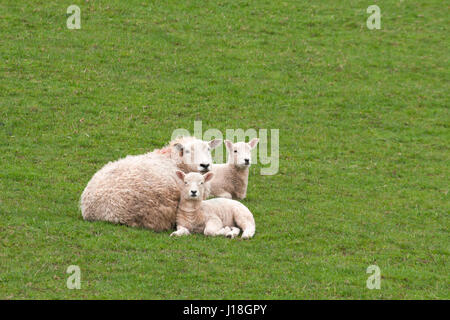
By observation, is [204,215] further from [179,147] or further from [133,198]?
[179,147]

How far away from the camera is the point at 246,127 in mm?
20656

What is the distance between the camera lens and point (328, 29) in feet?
92.6

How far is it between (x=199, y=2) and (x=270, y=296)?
20.9 metres

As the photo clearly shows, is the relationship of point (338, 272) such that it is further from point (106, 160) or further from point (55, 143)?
point (55, 143)

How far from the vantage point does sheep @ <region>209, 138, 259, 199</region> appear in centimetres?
1514

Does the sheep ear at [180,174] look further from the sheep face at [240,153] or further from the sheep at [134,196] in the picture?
the sheep face at [240,153]

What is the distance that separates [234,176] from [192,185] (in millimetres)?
3297

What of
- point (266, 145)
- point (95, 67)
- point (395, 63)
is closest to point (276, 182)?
point (266, 145)

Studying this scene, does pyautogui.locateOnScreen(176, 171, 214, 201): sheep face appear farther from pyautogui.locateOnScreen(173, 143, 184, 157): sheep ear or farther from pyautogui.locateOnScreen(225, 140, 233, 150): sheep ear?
pyautogui.locateOnScreen(225, 140, 233, 150): sheep ear

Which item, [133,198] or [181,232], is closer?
[181,232]

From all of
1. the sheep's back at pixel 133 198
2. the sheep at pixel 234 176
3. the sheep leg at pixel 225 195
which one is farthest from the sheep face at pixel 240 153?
the sheep's back at pixel 133 198

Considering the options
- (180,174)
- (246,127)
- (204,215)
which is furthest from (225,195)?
(246,127)

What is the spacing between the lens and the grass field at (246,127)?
1071 cm

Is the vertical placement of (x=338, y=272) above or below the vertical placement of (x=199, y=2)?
below
